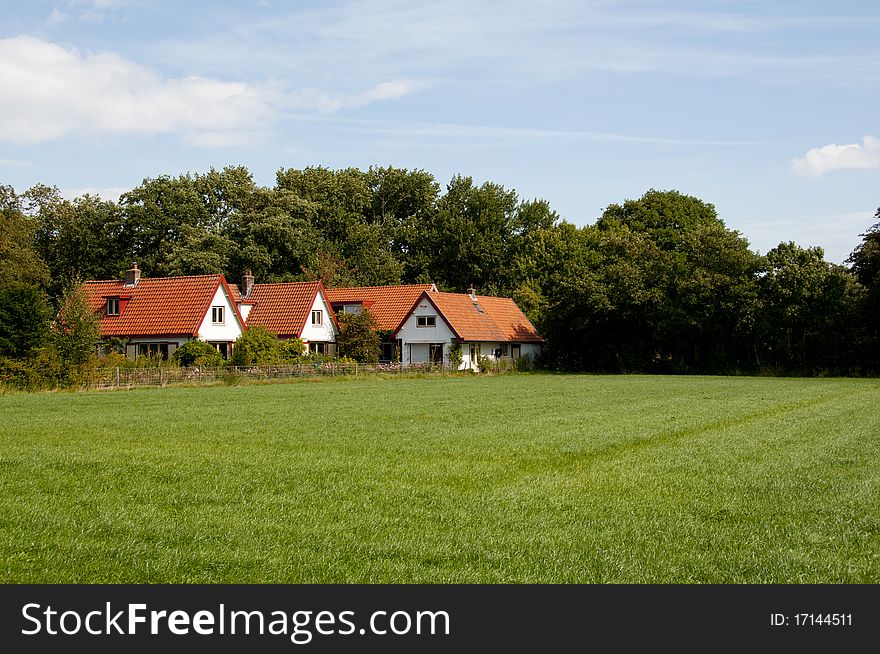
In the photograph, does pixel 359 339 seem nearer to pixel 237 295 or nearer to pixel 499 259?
pixel 237 295

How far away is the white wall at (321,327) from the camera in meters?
64.0

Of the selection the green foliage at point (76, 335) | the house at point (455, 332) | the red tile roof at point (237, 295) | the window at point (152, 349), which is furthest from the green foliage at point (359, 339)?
the green foliage at point (76, 335)

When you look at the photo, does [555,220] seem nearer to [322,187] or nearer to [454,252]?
[454,252]

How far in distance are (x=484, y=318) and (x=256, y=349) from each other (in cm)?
2200

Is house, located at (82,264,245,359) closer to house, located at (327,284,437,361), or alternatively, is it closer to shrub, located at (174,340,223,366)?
shrub, located at (174,340,223,366)

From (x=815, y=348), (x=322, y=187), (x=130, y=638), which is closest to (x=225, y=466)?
(x=130, y=638)

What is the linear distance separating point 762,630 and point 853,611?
854mm

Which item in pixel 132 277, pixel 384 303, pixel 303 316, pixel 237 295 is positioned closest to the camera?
pixel 132 277

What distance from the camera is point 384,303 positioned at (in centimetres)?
7019

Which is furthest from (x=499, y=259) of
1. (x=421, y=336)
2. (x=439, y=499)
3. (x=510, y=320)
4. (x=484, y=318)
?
(x=439, y=499)

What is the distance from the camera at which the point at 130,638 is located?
6461 millimetres

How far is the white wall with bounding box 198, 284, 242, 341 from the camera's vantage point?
5812 cm

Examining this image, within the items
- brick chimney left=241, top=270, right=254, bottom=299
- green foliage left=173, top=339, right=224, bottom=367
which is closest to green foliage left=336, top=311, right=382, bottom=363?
brick chimney left=241, top=270, right=254, bottom=299

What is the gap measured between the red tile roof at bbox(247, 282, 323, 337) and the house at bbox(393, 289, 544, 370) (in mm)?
7242
